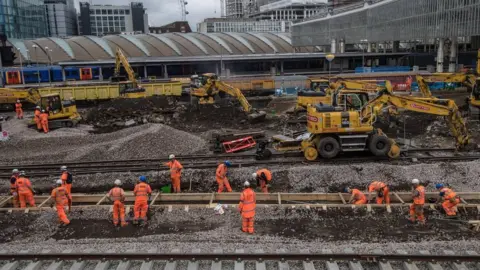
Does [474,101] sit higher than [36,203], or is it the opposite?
[474,101]

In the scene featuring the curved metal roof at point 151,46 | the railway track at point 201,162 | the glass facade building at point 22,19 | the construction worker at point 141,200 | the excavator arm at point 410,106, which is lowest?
the railway track at point 201,162

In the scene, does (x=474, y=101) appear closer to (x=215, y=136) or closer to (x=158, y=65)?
(x=215, y=136)

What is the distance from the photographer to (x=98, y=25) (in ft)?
495

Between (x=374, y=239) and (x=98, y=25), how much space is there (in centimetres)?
15597

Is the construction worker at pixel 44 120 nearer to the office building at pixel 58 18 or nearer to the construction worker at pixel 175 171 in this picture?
the construction worker at pixel 175 171

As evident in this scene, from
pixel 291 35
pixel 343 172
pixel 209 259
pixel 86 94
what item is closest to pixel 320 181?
pixel 343 172

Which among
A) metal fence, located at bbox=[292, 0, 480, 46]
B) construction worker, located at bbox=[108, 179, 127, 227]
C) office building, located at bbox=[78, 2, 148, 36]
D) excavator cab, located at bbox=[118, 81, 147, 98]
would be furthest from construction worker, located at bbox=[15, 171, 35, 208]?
office building, located at bbox=[78, 2, 148, 36]

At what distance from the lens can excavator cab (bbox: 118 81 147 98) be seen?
3494 centimetres

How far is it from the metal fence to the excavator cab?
34.2m

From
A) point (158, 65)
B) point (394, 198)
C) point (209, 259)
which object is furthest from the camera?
point (158, 65)

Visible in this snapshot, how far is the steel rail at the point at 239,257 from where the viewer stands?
846 cm

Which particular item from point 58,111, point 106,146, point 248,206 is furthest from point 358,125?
point 58,111

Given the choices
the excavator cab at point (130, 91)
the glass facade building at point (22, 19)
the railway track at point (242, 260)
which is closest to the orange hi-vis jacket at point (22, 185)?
the railway track at point (242, 260)

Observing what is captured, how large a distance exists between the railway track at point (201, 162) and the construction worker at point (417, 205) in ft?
21.0
